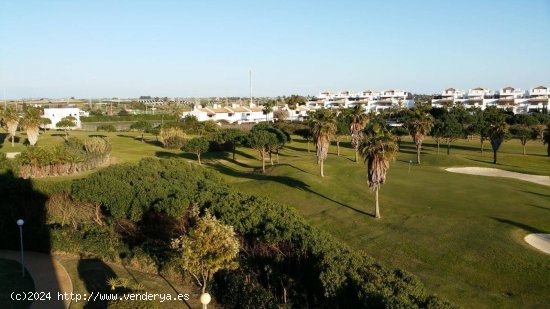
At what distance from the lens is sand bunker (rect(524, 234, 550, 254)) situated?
26.5m

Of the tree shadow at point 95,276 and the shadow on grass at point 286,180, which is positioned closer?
the tree shadow at point 95,276

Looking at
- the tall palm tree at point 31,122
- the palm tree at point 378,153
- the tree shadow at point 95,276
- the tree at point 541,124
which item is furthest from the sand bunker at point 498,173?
the tall palm tree at point 31,122

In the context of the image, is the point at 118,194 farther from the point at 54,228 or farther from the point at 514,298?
the point at 514,298

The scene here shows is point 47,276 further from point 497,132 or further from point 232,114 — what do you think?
point 232,114

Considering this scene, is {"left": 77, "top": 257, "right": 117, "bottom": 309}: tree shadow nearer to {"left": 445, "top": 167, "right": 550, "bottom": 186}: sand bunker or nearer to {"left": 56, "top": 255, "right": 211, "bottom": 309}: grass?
{"left": 56, "top": 255, "right": 211, "bottom": 309}: grass

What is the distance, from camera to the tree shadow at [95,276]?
65.6 feet

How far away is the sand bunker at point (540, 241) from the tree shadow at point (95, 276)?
78.9 ft

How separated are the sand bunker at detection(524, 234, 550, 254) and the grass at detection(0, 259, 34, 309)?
27.4 metres

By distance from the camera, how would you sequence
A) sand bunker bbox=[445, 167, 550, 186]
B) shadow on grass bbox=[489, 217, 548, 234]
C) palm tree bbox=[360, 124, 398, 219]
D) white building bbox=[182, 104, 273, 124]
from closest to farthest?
shadow on grass bbox=[489, 217, 548, 234] → palm tree bbox=[360, 124, 398, 219] → sand bunker bbox=[445, 167, 550, 186] → white building bbox=[182, 104, 273, 124]

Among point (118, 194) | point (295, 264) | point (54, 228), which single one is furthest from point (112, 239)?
point (295, 264)

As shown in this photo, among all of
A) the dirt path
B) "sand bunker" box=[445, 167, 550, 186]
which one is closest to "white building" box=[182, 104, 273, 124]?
"sand bunker" box=[445, 167, 550, 186]

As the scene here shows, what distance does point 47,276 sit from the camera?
75.8 feet

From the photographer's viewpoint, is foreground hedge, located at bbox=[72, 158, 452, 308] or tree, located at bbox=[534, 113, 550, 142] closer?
foreground hedge, located at bbox=[72, 158, 452, 308]

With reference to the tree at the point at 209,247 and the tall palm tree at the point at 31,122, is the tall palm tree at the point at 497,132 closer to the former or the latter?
the tree at the point at 209,247
